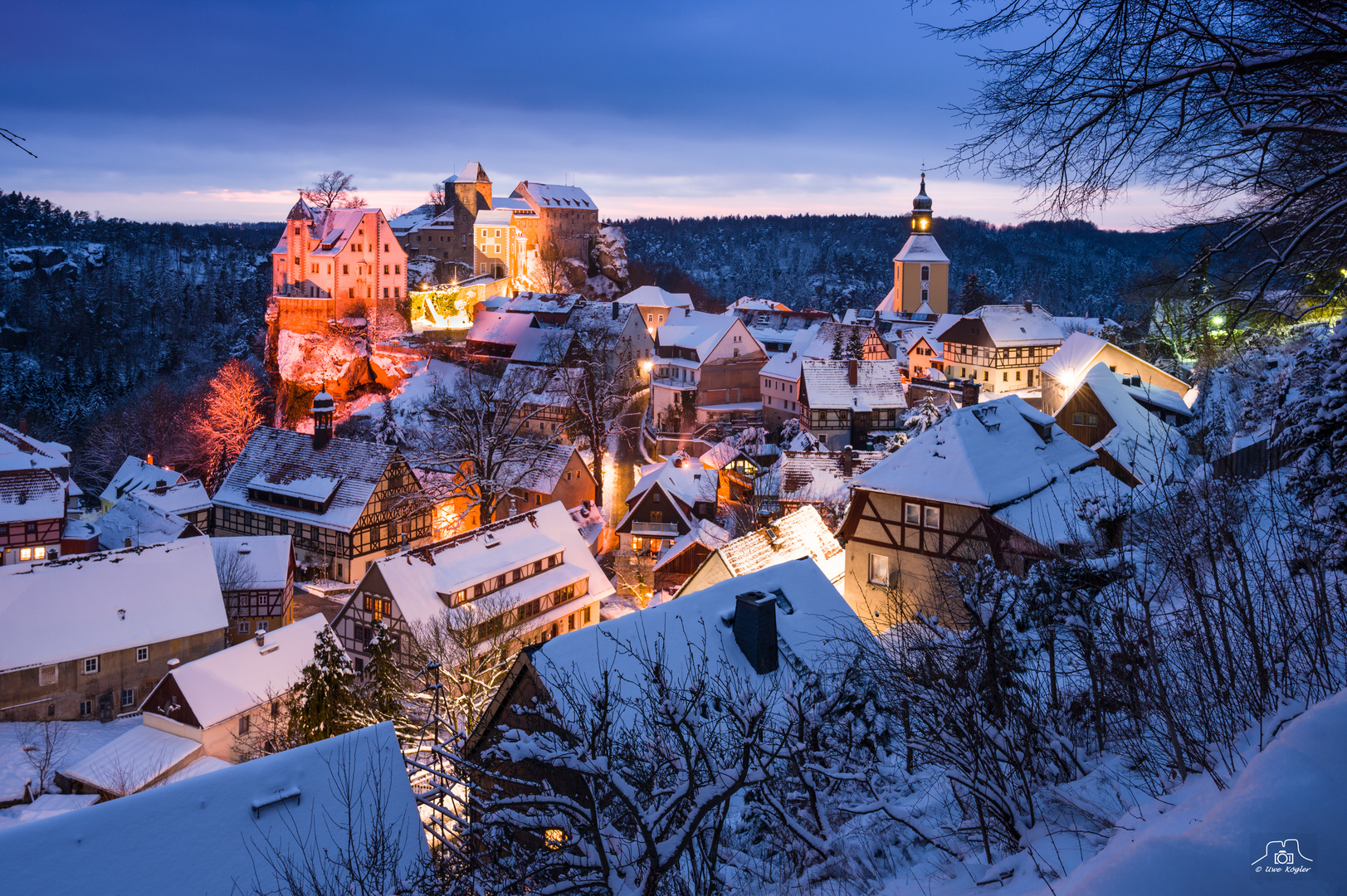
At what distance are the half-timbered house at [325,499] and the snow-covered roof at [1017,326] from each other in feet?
118

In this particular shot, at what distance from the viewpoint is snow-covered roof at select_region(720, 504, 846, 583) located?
2122cm

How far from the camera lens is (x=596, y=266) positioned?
84938mm

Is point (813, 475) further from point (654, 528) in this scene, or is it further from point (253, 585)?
point (253, 585)

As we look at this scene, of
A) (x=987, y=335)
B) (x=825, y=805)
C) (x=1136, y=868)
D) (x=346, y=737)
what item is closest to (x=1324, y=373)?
(x=825, y=805)

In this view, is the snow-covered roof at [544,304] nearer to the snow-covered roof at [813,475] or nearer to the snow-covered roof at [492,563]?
the snow-covered roof at [813,475]

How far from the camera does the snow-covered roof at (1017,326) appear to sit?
53.4 m

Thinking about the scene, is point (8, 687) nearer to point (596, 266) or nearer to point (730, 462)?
point (730, 462)

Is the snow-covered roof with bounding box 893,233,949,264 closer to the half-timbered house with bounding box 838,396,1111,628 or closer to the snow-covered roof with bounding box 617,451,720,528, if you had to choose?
the snow-covered roof with bounding box 617,451,720,528

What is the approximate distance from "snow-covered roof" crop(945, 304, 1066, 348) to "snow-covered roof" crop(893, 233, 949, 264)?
23.5m

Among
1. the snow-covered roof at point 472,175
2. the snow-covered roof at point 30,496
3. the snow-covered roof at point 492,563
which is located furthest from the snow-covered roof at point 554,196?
the snow-covered roof at point 492,563

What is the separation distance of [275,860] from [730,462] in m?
32.0

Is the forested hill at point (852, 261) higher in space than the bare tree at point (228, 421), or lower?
higher

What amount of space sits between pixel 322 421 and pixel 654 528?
1592 centimetres

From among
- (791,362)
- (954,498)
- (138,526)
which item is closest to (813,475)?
(954,498)
